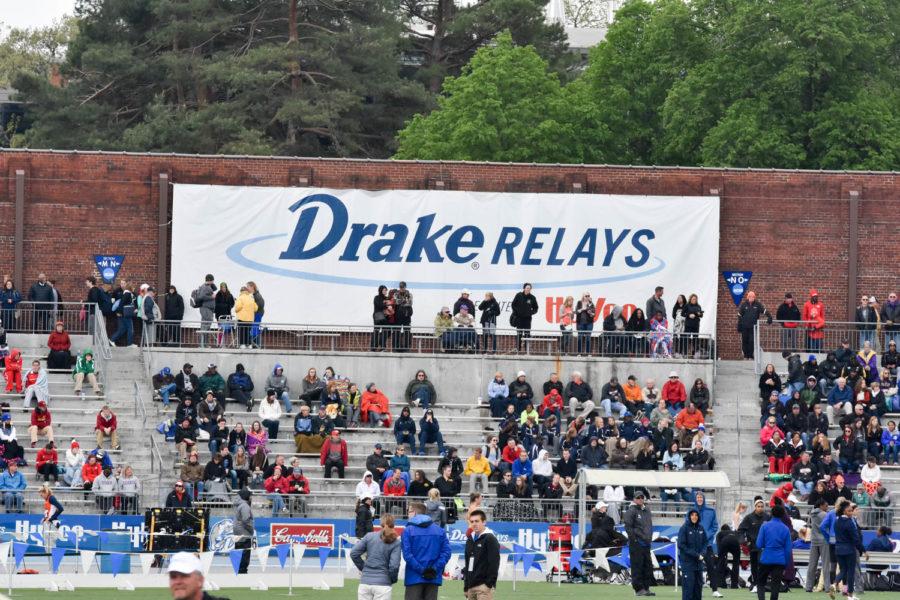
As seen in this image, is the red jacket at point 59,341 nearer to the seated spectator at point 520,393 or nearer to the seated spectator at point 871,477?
the seated spectator at point 520,393

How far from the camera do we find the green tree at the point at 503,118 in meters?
57.7

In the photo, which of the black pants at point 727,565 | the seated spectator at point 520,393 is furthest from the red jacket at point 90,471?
the black pants at point 727,565

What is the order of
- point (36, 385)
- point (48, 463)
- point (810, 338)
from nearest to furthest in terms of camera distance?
point (48, 463) < point (36, 385) < point (810, 338)

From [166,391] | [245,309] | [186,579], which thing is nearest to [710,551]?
[166,391]

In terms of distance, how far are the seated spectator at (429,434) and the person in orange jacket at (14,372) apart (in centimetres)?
847

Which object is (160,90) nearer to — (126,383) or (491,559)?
(126,383)

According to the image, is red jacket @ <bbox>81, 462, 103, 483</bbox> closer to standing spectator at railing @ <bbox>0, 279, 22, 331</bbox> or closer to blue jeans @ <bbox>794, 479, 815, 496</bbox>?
standing spectator at railing @ <bbox>0, 279, 22, 331</bbox>

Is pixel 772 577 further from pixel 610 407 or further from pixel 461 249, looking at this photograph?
pixel 461 249

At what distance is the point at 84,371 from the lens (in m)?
39.2

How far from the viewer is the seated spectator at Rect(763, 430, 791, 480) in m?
37.3

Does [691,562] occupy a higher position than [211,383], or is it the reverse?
[211,383]

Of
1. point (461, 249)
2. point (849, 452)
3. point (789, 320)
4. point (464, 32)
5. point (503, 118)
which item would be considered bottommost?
point (849, 452)

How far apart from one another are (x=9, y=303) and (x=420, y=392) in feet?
→ 30.2

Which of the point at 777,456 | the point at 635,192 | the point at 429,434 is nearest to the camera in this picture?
the point at 777,456
